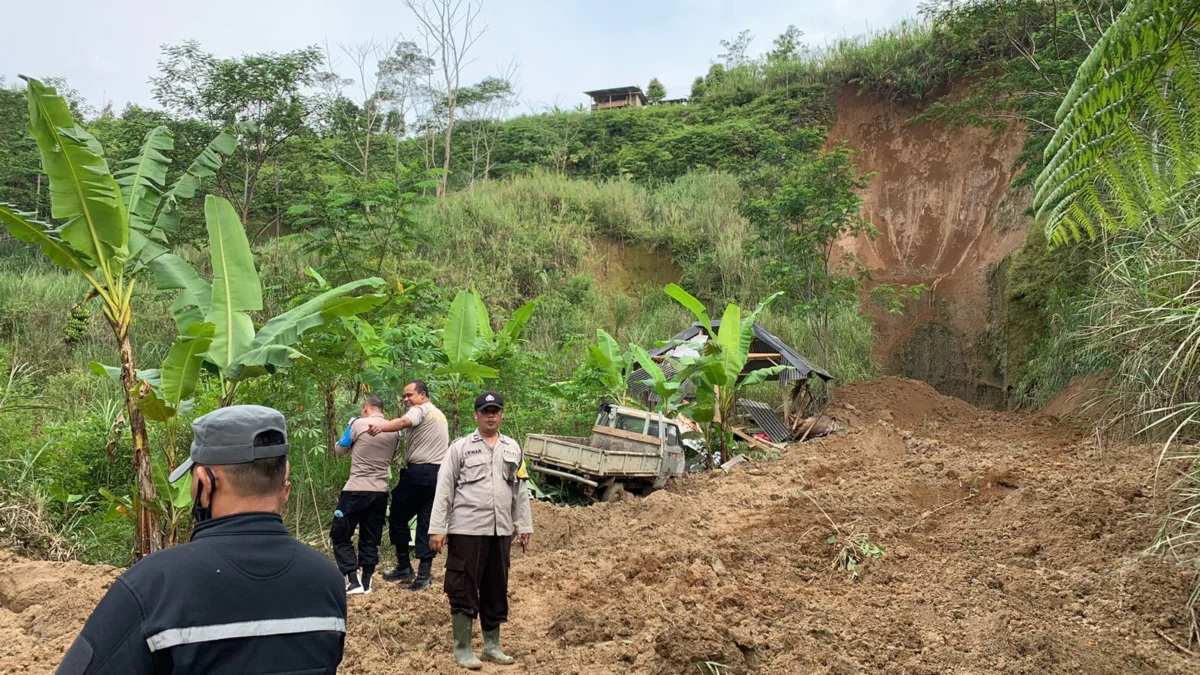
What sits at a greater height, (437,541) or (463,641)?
(437,541)

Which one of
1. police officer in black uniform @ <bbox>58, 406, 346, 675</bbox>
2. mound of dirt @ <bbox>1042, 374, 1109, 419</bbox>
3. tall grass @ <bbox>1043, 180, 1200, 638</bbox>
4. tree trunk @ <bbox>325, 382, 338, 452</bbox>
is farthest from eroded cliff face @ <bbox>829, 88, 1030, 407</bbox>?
police officer in black uniform @ <bbox>58, 406, 346, 675</bbox>

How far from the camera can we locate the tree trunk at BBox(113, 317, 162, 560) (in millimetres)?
5867

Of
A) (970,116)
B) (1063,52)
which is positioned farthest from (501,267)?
(1063,52)

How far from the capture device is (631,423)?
11.5 meters

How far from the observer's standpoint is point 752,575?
5.98 metres

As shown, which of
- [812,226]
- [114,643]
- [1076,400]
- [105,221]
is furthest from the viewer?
[812,226]

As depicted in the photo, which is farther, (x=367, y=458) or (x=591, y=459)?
(x=591, y=459)

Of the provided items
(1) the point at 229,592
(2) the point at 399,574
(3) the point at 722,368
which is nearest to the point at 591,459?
(3) the point at 722,368

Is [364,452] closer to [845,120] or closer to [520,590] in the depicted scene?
[520,590]

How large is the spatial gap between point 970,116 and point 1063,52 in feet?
7.15

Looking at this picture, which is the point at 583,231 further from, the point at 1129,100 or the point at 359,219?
the point at 1129,100

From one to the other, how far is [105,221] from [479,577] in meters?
3.74

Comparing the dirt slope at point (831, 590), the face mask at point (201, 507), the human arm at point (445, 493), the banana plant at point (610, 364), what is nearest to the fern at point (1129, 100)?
the dirt slope at point (831, 590)

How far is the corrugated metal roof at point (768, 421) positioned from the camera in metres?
14.0
